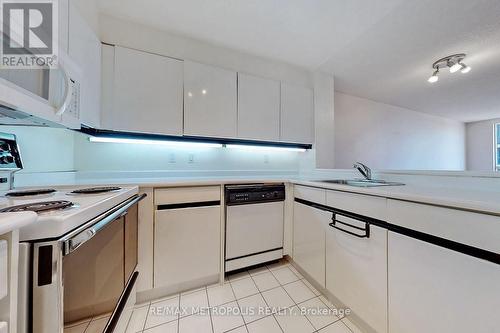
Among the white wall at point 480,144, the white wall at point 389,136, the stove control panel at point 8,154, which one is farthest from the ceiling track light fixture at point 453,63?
the white wall at point 480,144

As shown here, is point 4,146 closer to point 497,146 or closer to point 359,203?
point 359,203

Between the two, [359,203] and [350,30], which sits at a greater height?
[350,30]

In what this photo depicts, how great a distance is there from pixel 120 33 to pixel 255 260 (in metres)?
2.27

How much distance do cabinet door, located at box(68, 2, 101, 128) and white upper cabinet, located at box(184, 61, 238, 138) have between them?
24.7 inches

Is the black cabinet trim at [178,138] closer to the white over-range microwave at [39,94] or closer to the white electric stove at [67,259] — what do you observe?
the white over-range microwave at [39,94]

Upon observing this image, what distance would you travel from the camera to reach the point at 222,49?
1.90m

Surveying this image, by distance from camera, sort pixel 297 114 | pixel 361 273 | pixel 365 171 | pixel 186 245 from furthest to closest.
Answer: pixel 297 114 → pixel 365 171 → pixel 186 245 → pixel 361 273

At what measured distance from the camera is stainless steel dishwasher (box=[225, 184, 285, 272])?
1.55m

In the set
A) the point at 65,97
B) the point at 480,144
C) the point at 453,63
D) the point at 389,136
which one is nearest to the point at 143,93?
the point at 65,97

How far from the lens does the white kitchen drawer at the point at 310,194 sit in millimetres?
1397

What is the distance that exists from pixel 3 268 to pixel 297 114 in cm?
Result: 224

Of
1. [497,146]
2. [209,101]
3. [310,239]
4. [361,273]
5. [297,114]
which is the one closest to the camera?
[361,273]

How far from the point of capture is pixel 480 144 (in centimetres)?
448

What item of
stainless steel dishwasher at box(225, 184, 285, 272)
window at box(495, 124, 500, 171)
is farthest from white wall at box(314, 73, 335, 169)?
window at box(495, 124, 500, 171)
